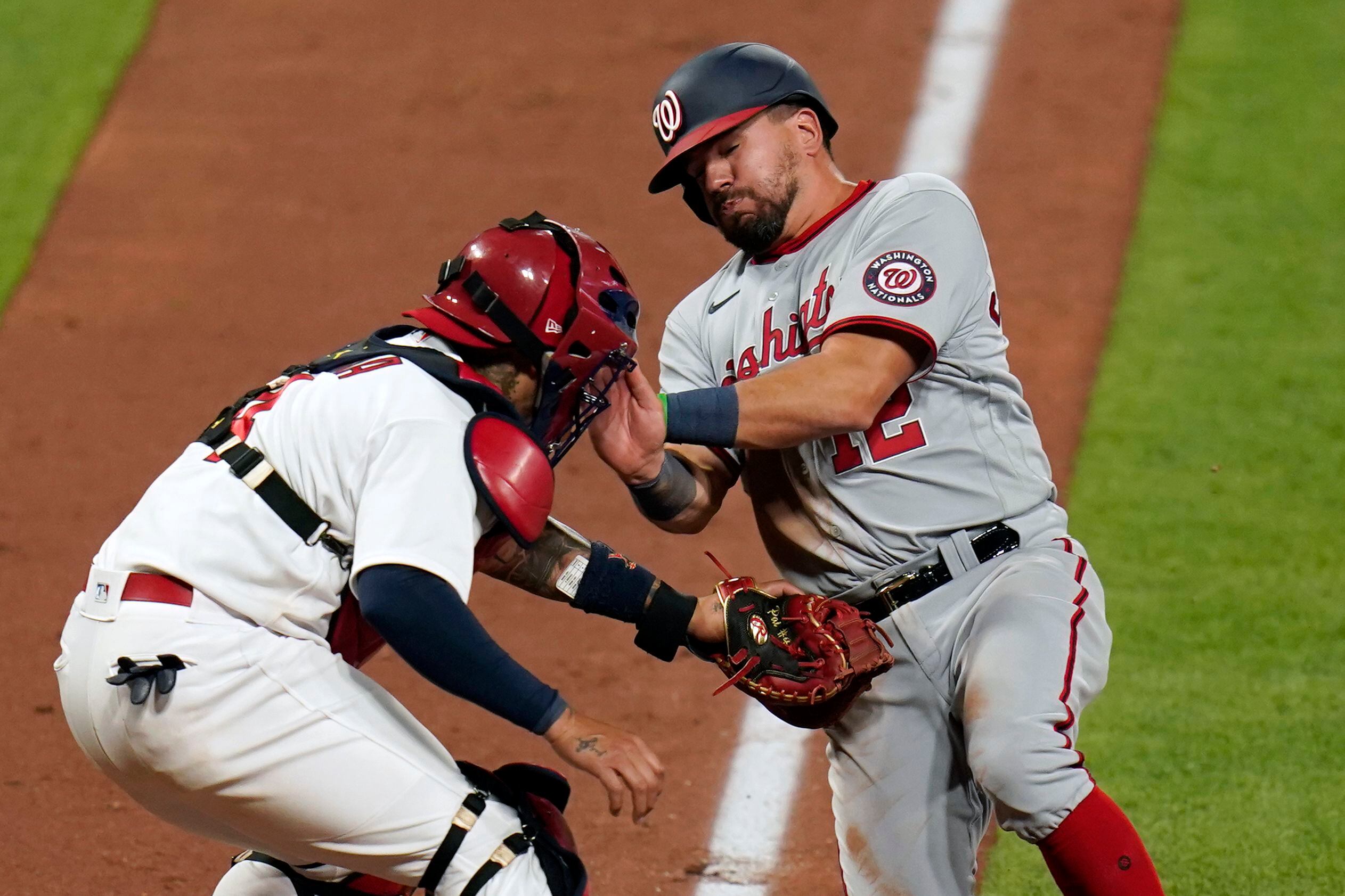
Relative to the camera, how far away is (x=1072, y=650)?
3396 millimetres

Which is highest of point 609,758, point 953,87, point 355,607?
point 355,607

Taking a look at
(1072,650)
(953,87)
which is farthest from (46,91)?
(1072,650)

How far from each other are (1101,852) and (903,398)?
1.12 m

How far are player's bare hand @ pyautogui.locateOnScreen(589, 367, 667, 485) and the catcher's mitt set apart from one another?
328 millimetres

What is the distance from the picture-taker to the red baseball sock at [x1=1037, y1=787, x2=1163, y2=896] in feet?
10.6

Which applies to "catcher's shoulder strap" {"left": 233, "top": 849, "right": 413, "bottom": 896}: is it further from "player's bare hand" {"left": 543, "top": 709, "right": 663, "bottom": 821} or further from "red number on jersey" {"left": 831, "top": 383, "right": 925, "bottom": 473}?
"red number on jersey" {"left": 831, "top": 383, "right": 925, "bottom": 473}

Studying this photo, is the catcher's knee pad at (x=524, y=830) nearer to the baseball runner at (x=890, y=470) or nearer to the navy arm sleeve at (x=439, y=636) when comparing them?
the navy arm sleeve at (x=439, y=636)

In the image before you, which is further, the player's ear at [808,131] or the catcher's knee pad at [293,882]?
the player's ear at [808,131]

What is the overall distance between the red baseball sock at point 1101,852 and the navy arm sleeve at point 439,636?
3.96 ft

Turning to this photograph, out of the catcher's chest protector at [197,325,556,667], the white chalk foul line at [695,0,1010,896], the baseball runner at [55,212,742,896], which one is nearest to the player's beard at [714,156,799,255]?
the baseball runner at [55,212,742,896]

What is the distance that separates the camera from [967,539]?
3645mm

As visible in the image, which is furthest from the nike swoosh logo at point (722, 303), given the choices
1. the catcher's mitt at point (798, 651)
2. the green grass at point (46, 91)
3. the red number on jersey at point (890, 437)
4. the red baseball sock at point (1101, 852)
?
the green grass at point (46, 91)

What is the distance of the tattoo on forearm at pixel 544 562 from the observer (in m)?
3.56

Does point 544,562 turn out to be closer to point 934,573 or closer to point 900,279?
point 934,573
